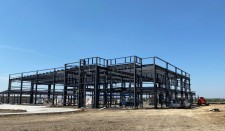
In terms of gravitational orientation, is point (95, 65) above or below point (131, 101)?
Result: above

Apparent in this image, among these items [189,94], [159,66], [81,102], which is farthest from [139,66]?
[189,94]

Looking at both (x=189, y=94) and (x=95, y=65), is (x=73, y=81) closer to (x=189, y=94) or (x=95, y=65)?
(x=95, y=65)

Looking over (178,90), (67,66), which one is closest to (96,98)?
(67,66)

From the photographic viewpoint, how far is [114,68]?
43656 mm

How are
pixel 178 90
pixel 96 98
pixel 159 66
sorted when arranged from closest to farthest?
1. pixel 96 98
2. pixel 159 66
3. pixel 178 90

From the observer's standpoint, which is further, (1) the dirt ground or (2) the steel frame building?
(2) the steel frame building

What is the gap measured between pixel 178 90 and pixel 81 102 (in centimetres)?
2159

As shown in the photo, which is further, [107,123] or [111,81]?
[111,81]

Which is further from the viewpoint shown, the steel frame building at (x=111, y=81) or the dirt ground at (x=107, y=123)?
the steel frame building at (x=111, y=81)

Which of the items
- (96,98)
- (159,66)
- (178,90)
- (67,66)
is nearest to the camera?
(96,98)

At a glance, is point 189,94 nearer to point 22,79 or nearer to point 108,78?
point 108,78

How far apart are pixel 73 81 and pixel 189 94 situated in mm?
28524

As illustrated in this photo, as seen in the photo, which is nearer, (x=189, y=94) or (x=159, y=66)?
(x=159, y=66)

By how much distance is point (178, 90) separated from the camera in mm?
54438
